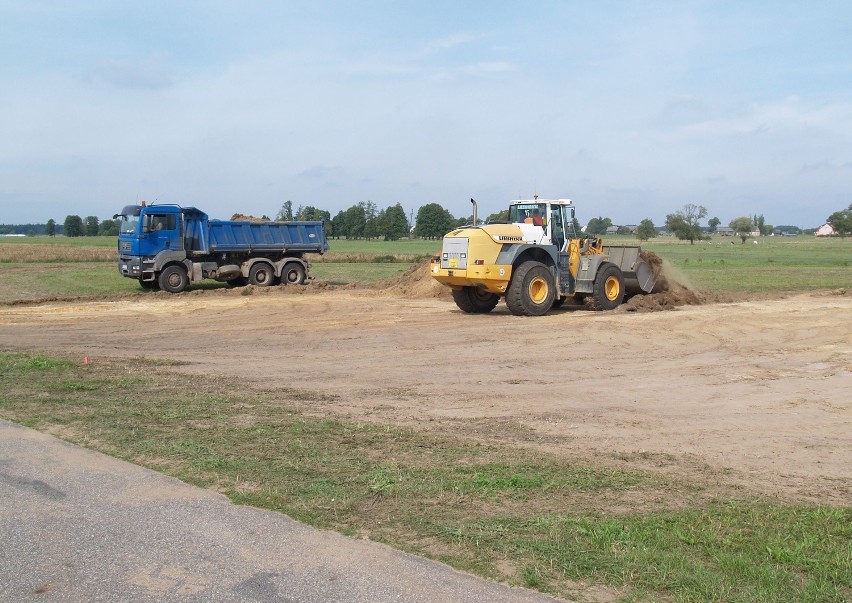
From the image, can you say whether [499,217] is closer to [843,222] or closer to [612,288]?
[612,288]

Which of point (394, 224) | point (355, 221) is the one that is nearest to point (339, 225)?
point (355, 221)

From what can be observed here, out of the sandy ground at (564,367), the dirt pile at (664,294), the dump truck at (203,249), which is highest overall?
the dump truck at (203,249)

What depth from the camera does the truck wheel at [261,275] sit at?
2956cm

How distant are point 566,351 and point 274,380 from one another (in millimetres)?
5411

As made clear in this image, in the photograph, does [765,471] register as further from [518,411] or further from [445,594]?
[445,594]

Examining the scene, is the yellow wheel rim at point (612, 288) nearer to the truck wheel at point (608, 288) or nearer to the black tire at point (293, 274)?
the truck wheel at point (608, 288)

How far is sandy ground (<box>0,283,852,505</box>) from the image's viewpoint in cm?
817

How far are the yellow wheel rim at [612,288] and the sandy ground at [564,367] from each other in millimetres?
1072

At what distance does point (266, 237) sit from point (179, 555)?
2555cm

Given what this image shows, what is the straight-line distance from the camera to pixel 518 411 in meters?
9.82

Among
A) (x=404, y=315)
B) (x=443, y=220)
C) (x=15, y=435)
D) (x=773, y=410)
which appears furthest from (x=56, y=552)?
(x=443, y=220)

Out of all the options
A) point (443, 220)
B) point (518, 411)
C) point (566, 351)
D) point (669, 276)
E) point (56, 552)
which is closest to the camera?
point (56, 552)

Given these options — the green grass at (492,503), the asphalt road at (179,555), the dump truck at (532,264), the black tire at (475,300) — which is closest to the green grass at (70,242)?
the black tire at (475,300)

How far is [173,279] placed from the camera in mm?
27859
